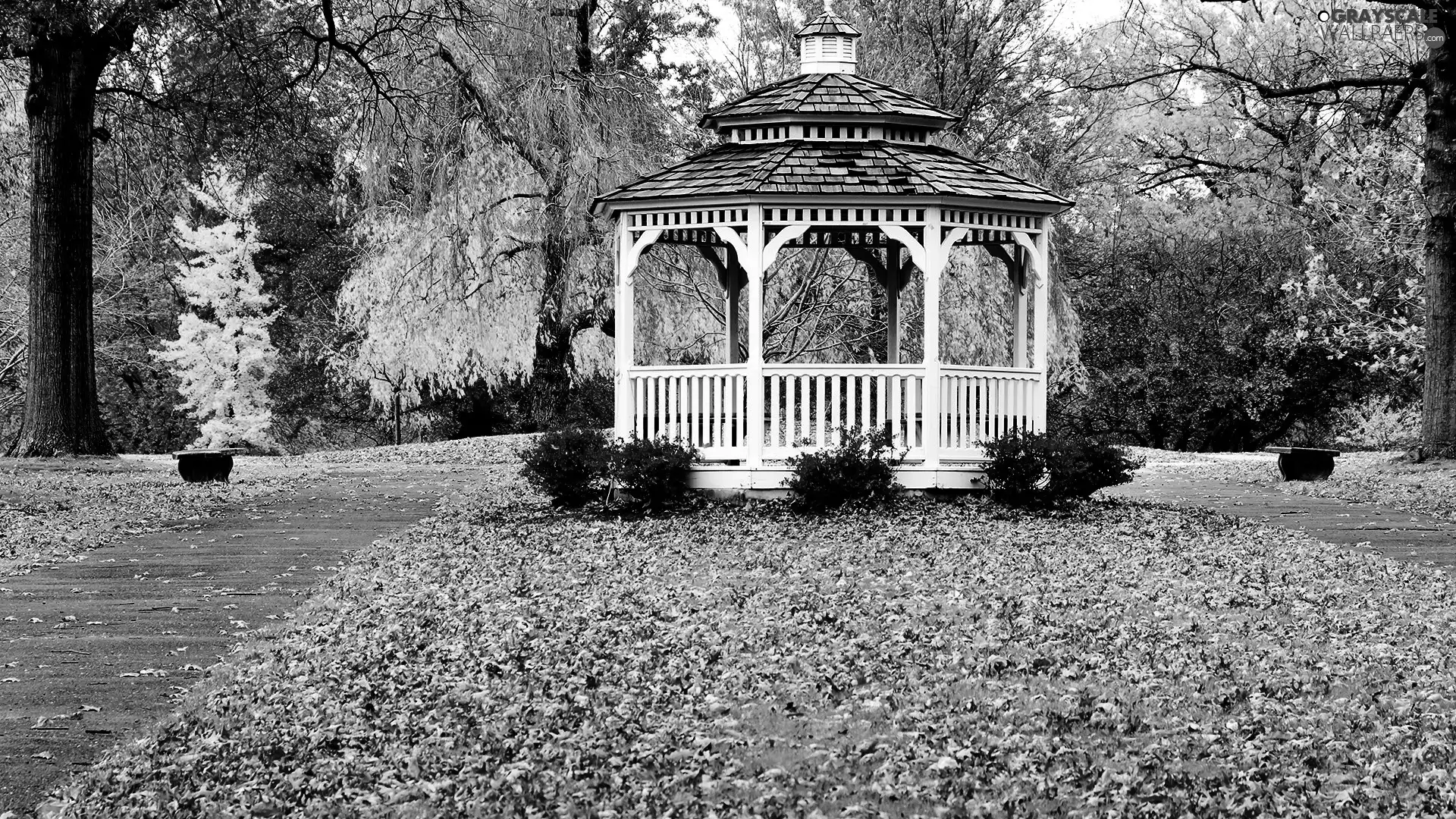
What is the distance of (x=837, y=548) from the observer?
1200 centimetres

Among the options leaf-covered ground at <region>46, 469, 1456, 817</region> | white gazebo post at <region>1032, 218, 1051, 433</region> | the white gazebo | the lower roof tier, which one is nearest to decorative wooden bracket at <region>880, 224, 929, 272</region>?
the white gazebo

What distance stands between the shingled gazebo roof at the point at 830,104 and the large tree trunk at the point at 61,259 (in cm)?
971

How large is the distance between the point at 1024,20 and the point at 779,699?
72.8 feet

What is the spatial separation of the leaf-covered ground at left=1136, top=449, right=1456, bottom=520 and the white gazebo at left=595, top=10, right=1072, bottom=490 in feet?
13.1

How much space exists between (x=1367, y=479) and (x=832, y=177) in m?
8.40

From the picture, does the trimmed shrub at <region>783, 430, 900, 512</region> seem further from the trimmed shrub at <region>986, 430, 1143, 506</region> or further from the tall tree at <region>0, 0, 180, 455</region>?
the tall tree at <region>0, 0, 180, 455</region>

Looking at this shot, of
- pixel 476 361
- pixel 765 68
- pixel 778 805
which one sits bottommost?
pixel 778 805

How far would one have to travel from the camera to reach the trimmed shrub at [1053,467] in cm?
1427

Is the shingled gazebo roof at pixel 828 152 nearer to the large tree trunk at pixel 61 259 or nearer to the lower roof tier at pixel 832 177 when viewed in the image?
the lower roof tier at pixel 832 177

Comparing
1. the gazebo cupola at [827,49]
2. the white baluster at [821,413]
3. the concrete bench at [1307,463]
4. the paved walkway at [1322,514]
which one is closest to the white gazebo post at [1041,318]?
the paved walkway at [1322,514]

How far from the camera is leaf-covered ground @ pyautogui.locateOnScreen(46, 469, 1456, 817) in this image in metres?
5.39

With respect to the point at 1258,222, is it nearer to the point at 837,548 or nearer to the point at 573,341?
the point at 573,341

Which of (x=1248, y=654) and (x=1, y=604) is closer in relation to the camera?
(x=1248, y=654)

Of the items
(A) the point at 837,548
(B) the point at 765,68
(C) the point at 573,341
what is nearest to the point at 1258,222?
(B) the point at 765,68
